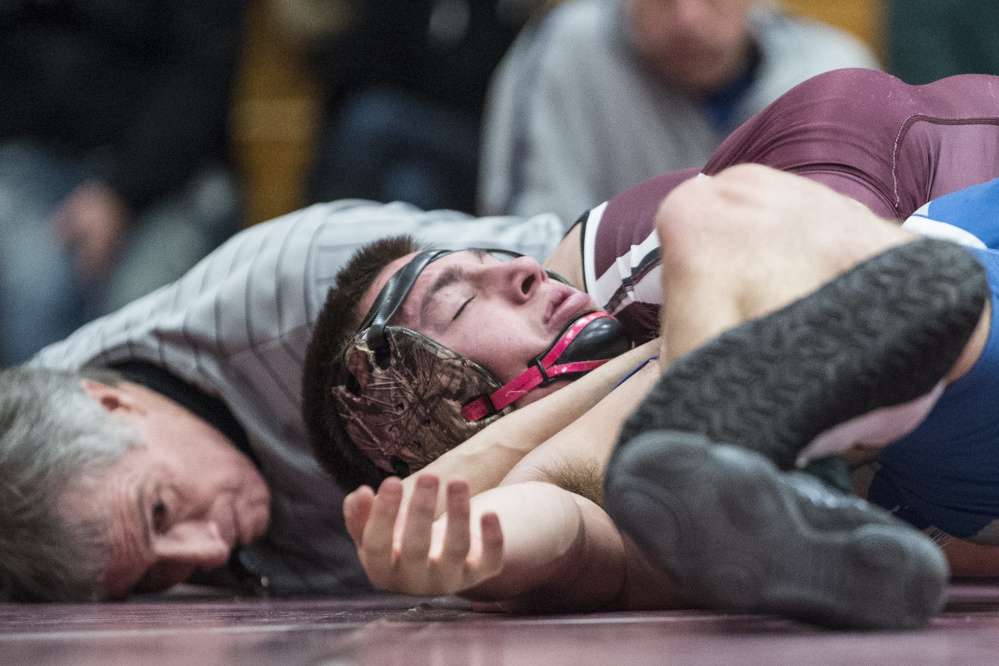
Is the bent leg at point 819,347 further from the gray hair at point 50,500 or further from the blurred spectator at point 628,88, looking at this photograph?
the blurred spectator at point 628,88

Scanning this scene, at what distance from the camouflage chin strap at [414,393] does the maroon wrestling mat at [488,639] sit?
29 cm

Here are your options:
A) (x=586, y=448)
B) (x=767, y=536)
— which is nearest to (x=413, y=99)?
(x=586, y=448)

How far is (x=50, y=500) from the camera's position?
1.56m

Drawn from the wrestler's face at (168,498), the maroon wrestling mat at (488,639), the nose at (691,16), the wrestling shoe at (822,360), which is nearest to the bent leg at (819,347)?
the wrestling shoe at (822,360)

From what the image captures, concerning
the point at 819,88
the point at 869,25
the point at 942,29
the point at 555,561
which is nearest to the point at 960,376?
the point at 555,561

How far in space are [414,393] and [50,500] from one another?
562mm

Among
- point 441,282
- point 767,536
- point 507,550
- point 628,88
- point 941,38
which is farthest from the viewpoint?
point 941,38

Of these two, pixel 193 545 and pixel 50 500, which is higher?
pixel 50 500

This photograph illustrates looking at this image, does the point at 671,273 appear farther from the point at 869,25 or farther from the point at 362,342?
the point at 869,25

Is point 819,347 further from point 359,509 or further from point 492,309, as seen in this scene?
point 492,309

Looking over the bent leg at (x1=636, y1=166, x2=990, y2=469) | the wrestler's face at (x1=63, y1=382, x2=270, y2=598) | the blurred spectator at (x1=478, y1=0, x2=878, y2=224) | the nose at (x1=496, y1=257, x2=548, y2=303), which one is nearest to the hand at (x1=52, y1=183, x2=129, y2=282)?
the blurred spectator at (x1=478, y1=0, x2=878, y2=224)

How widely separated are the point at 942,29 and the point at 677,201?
2.60m

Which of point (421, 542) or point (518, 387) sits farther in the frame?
point (518, 387)

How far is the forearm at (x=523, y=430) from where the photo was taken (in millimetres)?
1363
